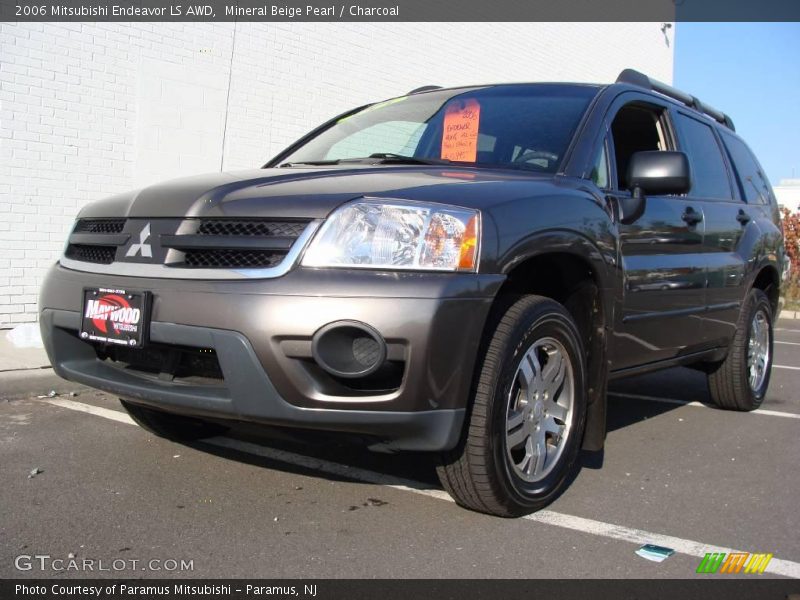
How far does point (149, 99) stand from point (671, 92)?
16.4ft

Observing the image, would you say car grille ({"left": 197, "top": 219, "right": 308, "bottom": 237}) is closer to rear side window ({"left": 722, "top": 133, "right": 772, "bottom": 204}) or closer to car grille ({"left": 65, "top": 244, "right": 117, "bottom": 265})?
car grille ({"left": 65, "top": 244, "right": 117, "bottom": 265})

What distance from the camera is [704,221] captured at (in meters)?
4.48

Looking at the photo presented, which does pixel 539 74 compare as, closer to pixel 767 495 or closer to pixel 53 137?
pixel 53 137

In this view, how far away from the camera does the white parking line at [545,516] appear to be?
290cm

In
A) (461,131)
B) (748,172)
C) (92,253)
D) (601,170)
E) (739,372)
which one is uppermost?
(748,172)

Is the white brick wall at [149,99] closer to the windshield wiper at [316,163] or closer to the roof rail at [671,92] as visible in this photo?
the windshield wiper at [316,163]

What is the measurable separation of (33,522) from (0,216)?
4.57m

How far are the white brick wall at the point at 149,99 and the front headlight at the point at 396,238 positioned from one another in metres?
4.27

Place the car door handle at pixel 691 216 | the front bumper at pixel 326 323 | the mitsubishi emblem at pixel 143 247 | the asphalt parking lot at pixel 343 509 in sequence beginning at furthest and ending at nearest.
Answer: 1. the car door handle at pixel 691 216
2. the mitsubishi emblem at pixel 143 247
3. the asphalt parking lot at pixel 343 509
4. the front bumper at pixel 326 323

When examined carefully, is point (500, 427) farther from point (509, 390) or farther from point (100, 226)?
point (100, 226)

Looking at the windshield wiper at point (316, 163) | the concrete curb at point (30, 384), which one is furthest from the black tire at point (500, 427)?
the concrete curb at point (30, 384)

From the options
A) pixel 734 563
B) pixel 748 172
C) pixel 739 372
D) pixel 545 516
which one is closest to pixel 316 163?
pixel 545 516

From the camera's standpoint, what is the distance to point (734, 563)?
282cm

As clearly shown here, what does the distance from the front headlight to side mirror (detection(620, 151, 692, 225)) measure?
130 centimetres
